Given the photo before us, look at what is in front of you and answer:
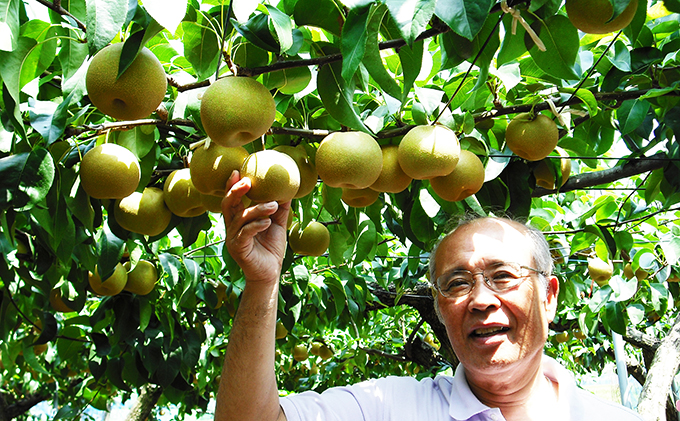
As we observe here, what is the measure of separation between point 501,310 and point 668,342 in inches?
187

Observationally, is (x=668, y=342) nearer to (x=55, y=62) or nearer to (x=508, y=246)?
(x=508, y=246)

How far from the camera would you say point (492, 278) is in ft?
5.49

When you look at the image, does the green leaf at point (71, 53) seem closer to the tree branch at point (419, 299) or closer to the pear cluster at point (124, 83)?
the pear cluster at point (124, 83)

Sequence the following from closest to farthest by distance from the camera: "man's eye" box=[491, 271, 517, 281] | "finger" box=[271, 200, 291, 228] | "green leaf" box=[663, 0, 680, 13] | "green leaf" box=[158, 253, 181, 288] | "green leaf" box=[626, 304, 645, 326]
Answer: "green leaf" box=[663, 0, 680, 13] → "finger" box=[271, 200, 291, 228] → "man's eye" box=[491, 271, 517, 281] → "green leaf" box=[158, 253, 181, 288] → "green leaf" box=[626, 304, 645, 326]

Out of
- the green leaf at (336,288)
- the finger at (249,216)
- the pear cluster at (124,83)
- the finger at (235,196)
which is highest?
the green leaf at (336,288)

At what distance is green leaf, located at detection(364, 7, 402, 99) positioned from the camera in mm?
1113

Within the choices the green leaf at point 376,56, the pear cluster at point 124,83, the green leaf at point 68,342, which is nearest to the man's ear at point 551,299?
A: the green leaf at point 376,56

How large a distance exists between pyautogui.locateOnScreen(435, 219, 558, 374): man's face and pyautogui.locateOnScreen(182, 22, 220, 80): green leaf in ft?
3.13

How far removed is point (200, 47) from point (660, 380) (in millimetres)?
5328

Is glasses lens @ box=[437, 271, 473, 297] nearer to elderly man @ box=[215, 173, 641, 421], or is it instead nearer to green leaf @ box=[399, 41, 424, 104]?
elderly man @ box=[215, 173, 641, 421]

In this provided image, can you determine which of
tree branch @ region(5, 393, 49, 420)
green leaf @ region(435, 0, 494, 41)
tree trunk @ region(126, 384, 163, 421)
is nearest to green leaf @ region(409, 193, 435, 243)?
green leaf @ region(435, 0, 494, 41)

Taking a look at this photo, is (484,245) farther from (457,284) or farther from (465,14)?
(465,14)

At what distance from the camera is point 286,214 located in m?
1.58

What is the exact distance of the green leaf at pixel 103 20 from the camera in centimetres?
96
